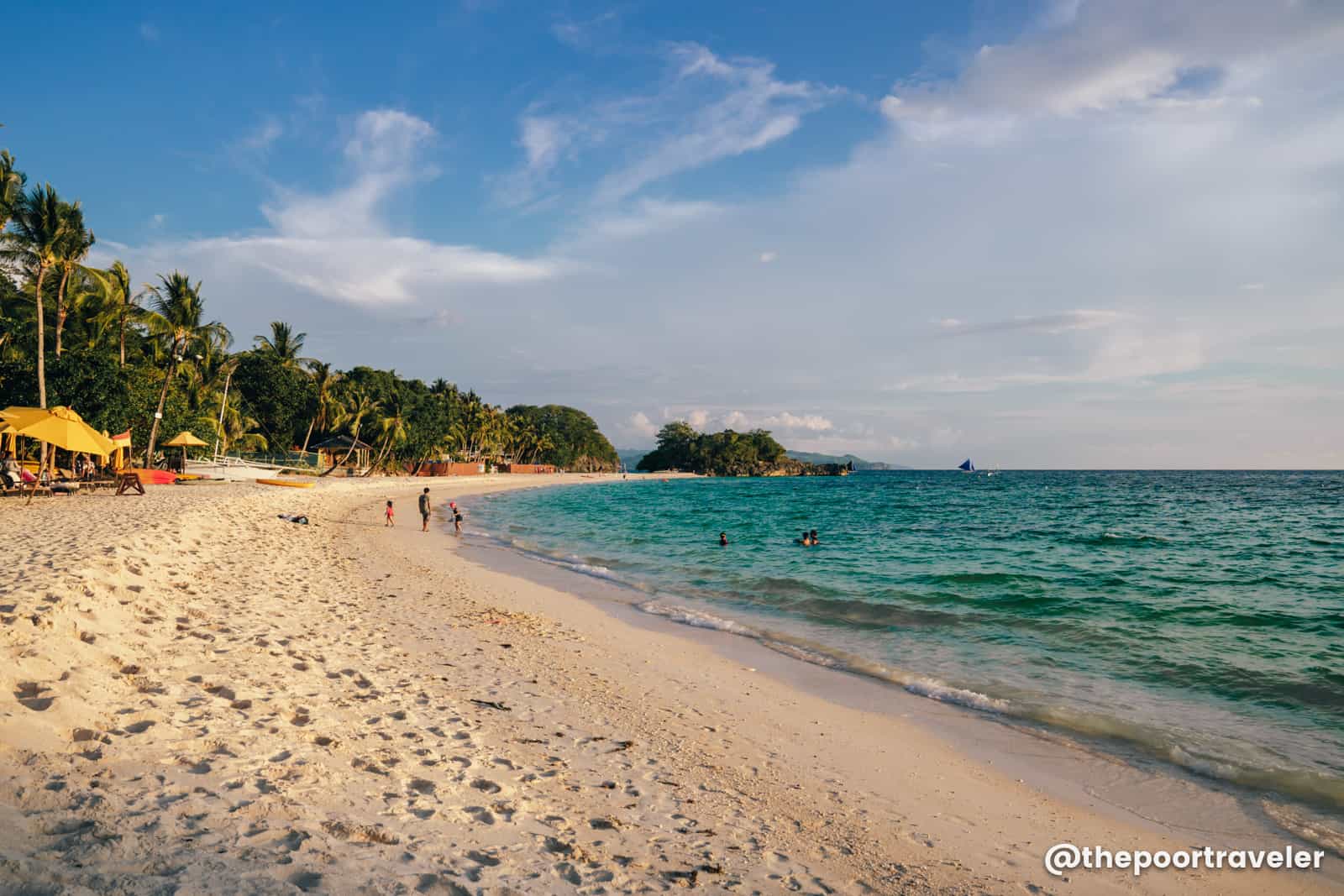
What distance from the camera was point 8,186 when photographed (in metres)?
23.1

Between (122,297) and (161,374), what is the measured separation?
259 inches

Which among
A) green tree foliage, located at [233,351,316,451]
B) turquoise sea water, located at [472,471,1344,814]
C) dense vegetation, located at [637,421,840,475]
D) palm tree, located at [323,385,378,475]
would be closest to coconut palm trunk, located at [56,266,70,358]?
turquoise sea water, located at [472,471,1344,814]

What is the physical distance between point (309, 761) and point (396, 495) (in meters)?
43.7

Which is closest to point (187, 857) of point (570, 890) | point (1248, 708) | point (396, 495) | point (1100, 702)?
point (570, 890)

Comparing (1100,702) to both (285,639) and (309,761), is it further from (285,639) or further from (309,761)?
(285,639)

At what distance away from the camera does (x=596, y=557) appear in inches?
804

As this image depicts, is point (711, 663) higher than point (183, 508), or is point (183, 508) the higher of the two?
point (183, 508)

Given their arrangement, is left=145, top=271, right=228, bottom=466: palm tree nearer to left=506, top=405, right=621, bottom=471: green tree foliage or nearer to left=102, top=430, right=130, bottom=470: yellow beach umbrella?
left=102, top=430, right=130, bottom=470: yellow beach umbrella

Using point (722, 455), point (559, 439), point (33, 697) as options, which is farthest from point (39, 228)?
point (722, 455)

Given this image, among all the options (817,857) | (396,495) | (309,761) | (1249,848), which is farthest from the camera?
(396,495)

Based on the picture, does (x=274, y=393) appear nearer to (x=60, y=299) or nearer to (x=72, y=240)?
(x=60, y=299)

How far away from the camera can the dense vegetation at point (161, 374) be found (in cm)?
2469

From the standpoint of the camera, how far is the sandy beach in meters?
3.41

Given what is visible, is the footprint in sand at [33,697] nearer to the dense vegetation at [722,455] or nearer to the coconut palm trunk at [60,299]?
the coconut palm trunk at [60,299]
